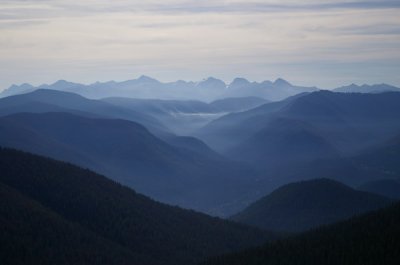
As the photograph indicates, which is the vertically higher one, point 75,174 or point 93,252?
point 75,174

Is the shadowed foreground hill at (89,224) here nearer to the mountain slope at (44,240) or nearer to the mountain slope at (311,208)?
the mountain slope at (44,240)

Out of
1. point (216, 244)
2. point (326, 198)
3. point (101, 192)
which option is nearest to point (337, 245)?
point (216, 244)

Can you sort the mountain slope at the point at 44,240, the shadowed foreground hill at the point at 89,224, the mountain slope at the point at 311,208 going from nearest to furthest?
1. the mountain slope at the point at 44,240
2. the shadowed foreground hill at the point at 89,224
3. the mountain slope at the point at 311,208

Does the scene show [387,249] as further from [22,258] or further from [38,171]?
[38,171]

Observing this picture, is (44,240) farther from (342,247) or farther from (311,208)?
(311,208)

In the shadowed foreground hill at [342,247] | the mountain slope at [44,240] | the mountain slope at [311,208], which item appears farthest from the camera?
the mountain slope at [311,208]

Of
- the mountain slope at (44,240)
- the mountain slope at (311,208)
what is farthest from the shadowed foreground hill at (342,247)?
the mountain slope at (311,208)

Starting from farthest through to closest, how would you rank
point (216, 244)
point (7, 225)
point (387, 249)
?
point (216, 244) < point (7, 225) < point (387, 249)
